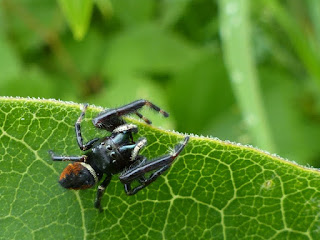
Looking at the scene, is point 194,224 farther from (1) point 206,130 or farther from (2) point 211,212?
(1) point 206,130

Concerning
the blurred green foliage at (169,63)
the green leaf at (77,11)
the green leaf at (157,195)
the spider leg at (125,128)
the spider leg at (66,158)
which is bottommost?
the green leaf at (157,195)

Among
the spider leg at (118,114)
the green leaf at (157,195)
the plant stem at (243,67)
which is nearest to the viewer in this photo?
the green leaf at (157,195)

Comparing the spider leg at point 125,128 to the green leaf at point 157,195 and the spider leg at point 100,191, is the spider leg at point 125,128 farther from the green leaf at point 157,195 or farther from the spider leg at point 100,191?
the spider leg at point 100,191

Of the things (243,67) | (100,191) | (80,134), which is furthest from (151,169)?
(243,67)

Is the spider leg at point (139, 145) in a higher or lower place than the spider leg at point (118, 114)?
lower

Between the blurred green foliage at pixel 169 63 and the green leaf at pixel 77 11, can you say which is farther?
the blurred green foliage at pixel 169 63

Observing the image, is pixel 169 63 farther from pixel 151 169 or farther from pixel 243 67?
pixel 151 169

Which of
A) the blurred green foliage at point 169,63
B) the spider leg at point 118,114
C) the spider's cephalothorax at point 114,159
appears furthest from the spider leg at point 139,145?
the blurred green foliage at point 169,63
